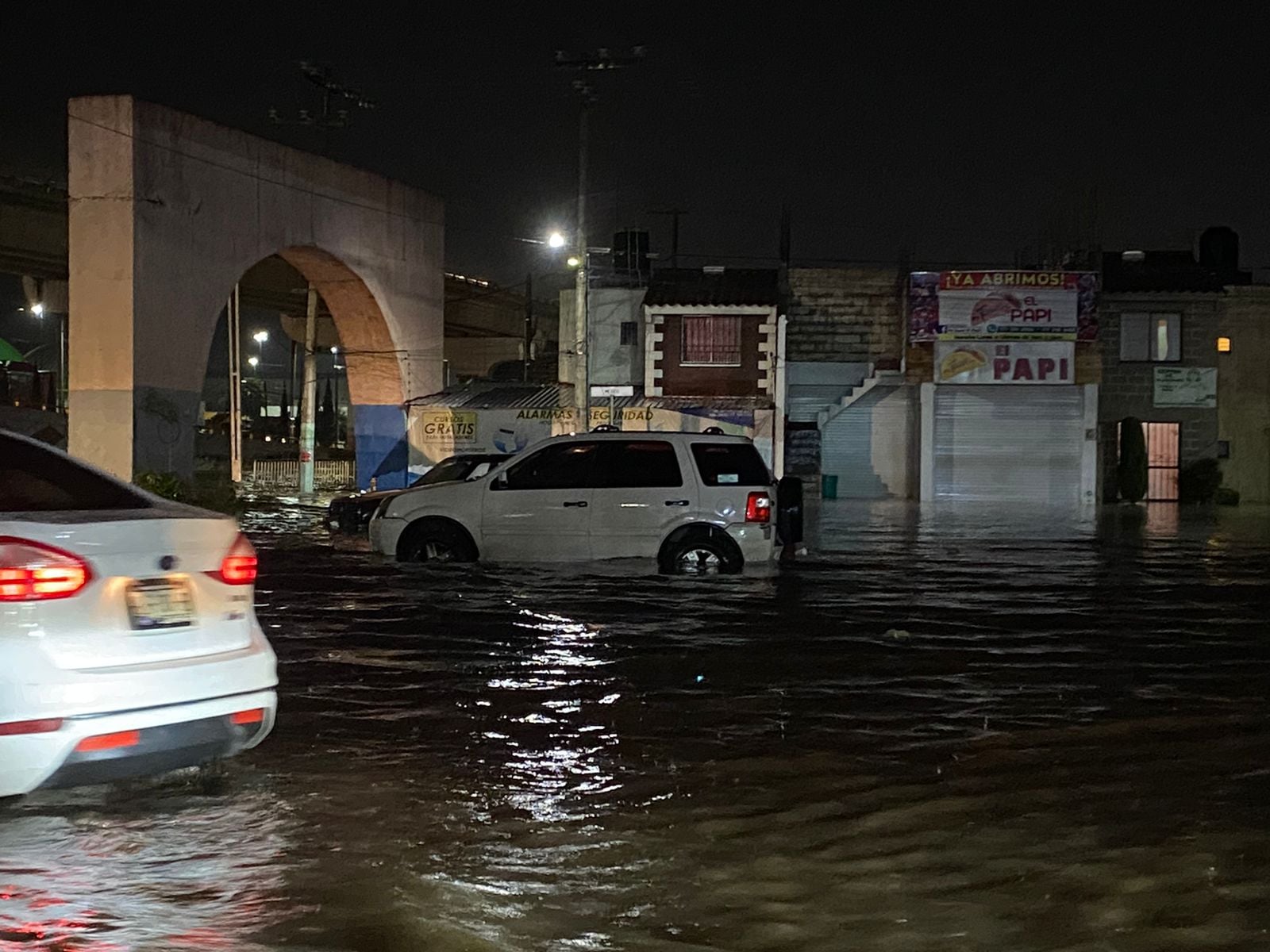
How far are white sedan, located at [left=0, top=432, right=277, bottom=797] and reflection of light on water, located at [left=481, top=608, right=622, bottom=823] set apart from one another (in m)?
1.39

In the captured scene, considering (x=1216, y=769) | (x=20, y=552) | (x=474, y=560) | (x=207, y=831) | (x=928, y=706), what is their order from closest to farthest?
(x=20, y=552) → (x=207, y=831) → (x=1216, y=769) → (x=928, y=706) → (x=474, y=560)

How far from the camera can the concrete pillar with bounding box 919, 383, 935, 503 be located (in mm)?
42125

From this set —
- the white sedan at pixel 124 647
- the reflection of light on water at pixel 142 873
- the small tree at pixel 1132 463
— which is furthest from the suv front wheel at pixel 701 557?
the small tree at pixel 1132 463

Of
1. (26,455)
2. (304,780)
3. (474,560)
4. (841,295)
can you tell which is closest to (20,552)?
(26,455)

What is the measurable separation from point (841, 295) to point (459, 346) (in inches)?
943

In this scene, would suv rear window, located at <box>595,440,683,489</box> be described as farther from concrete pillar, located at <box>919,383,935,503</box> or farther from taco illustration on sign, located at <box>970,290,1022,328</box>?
concrete pillar, located at <box>919,383,935,503</box>

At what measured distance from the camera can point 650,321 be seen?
140 ft

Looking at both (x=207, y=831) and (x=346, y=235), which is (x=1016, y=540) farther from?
(x=207, y=831)

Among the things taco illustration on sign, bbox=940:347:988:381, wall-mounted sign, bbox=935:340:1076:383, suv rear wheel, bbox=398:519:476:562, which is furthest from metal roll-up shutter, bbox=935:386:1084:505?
suv rear wheel, bbox=398:519:476:562

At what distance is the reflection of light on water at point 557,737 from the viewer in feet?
22.8

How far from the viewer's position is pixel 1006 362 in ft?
135

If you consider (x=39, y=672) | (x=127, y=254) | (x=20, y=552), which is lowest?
(x=39, y=672)

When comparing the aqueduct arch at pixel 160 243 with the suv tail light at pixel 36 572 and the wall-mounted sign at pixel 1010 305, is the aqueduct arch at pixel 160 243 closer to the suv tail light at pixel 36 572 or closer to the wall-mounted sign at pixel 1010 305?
the wall-mounted sign at pixel 1010 305

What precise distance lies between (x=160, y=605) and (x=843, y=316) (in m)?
40.0
